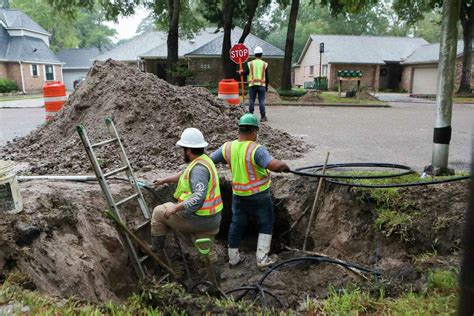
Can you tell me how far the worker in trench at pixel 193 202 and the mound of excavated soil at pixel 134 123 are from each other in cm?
199

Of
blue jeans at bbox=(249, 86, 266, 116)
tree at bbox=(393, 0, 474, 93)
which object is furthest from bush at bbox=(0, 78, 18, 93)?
tree at bbox=(393, 0, 474, 93)

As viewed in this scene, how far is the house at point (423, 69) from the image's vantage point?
3378 centimetres

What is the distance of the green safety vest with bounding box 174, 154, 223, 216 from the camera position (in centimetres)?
421

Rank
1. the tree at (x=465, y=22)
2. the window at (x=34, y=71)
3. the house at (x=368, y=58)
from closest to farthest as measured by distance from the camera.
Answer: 1. the tree at (x=465, y=22)
2. the house at (x=368, y=58)
3. the window at (x=34, y=71)

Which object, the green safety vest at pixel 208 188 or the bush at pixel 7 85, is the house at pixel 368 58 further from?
the green safety vest at pixel 208 188

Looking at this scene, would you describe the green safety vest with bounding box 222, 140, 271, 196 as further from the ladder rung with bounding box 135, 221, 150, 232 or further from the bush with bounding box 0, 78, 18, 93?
the bush with bounding box 0, 78, 18, 93

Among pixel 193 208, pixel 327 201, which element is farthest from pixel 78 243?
pixel 327 201

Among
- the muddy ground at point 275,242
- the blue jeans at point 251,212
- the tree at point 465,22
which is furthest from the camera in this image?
the tree at point 465,22

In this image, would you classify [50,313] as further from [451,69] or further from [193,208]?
[451,69]

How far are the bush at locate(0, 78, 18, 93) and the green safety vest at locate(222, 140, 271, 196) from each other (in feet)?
118

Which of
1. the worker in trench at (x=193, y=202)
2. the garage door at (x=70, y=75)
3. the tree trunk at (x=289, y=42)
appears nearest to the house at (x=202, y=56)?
the tree trunk at (x=289, y=42)

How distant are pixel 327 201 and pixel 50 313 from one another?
3.68 meters

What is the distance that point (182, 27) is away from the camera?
2733 cm

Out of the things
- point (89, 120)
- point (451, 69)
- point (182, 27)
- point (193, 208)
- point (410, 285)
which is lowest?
point (410, 285)
